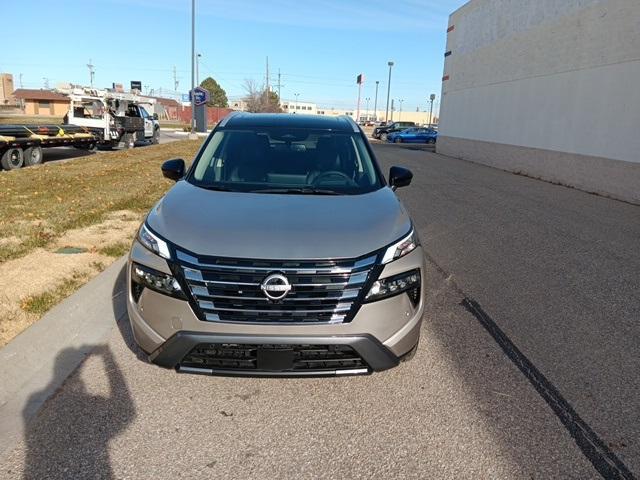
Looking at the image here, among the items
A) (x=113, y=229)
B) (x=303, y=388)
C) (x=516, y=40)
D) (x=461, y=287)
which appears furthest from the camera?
(x=516, y=40)

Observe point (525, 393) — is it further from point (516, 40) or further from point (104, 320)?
point (516, 40)

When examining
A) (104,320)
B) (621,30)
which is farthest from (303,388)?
(621,30)

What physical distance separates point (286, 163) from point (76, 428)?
8.17 ft

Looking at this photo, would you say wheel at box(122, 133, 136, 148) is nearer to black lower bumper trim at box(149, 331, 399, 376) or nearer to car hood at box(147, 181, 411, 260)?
car hood at box(147, 181, 411, 260)

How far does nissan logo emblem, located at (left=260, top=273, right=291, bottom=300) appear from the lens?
2631 millimetres

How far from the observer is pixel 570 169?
14508 mm

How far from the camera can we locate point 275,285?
2.63 m

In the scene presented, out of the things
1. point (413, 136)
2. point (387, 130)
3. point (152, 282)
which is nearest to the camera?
point (152, 282)

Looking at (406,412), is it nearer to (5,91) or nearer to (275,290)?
(275,290)

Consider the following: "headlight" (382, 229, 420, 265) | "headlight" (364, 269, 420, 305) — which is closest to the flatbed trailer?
"headlight" (382, 229, 420, 265)

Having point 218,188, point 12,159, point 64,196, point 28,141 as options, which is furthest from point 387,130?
point 218,188

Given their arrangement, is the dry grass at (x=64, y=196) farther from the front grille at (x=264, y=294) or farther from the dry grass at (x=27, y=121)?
the dry grass at (x=27, y=121)

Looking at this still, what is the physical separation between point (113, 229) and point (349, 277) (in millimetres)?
5151

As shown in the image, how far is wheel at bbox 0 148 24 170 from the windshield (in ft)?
36.6
